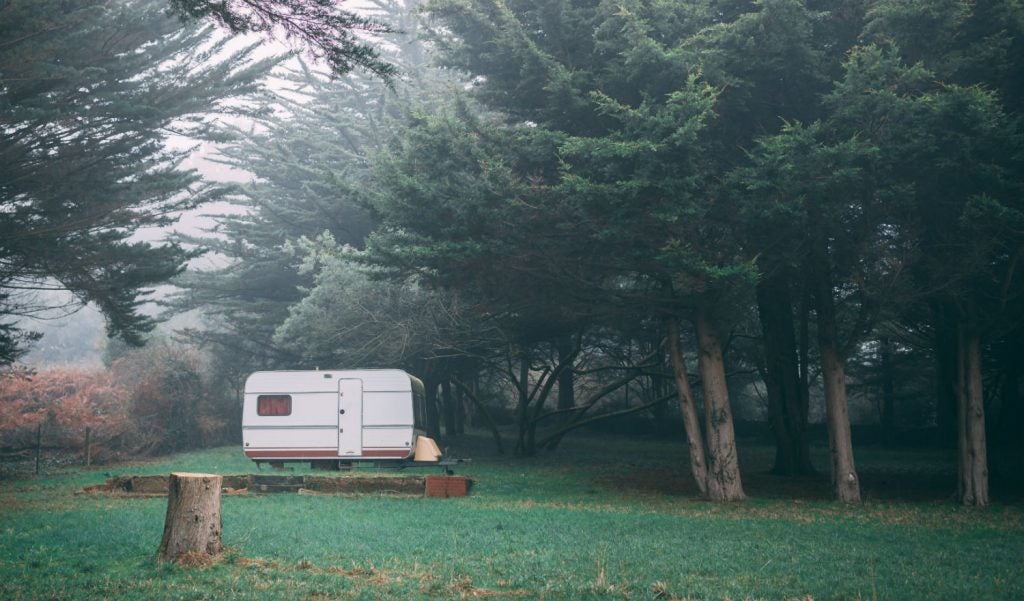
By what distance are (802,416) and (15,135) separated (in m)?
19.6

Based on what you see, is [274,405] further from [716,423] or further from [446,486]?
[716,423]

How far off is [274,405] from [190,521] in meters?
13.8

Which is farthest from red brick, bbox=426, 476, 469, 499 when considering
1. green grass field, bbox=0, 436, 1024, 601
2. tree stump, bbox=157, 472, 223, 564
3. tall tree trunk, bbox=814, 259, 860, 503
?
tree stump, bbox=157, 472, 223, 564

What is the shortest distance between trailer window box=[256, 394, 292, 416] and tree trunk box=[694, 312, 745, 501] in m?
10.4

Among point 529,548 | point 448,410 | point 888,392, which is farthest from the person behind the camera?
point 888,392

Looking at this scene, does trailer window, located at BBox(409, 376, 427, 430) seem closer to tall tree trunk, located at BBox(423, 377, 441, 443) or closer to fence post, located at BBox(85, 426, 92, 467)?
tall tree trunk, located at BBox(423, 377, 441, 443)

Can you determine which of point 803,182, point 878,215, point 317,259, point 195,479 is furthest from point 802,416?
point 195,479

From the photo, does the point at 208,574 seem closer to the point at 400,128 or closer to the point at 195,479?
the point at 195,479

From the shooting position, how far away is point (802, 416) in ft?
75.8

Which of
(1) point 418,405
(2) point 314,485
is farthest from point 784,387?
(2) point 314,485

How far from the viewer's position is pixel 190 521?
26.9 ft

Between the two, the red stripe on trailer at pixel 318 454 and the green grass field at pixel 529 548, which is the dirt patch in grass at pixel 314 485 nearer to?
the green grass field at pixel 529 548

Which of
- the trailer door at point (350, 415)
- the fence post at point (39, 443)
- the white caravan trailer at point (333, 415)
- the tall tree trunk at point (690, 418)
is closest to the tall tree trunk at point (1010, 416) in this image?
the tall tree trunk at point (690, 418)

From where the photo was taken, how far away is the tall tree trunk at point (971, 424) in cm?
1638
